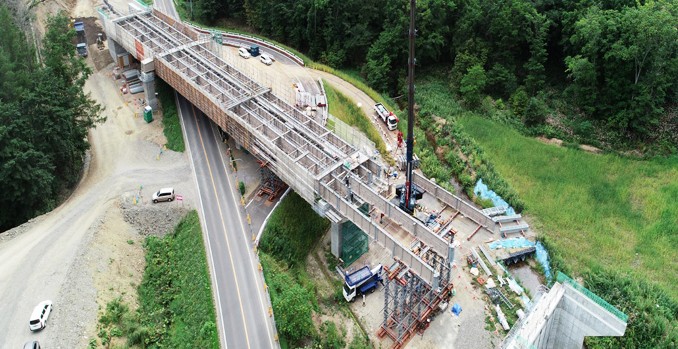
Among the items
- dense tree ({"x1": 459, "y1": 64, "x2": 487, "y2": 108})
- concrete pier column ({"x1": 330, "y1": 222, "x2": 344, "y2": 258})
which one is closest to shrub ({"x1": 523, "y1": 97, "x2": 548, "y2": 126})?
dense tree ({"x1": 459, "y1": 64, "x2": 487, "y2": 108})

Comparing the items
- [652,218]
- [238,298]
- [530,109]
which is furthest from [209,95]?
[652,218]

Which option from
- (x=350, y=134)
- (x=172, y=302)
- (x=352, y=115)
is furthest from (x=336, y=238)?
(x=352, y=115)

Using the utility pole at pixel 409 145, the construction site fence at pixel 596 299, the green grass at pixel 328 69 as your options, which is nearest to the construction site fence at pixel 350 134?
the green grass at pixel 328 69

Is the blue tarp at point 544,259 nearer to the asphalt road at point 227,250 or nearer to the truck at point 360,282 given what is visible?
the truck at point 360,282

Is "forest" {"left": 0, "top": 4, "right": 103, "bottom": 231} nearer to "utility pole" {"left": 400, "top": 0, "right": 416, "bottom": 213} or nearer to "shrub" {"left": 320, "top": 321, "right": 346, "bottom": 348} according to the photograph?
"shrub" {"left": 320, "top": 321, "right": 346, "bottom": 348}

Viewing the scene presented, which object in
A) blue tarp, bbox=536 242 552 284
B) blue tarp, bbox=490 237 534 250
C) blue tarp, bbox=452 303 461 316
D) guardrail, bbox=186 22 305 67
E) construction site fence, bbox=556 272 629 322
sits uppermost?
guardrail, bbox=186 22 305 67

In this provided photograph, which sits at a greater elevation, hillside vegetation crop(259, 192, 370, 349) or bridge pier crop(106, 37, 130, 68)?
bridge pier crop(106, 37, 130, 68)
